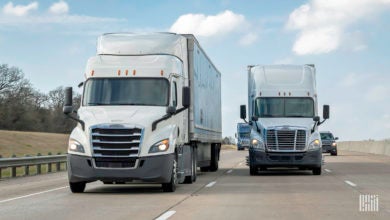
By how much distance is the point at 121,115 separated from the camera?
1625cm

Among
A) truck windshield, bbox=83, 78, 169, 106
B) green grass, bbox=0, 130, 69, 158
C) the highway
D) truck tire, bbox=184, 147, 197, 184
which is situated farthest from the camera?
green grass, bbox=0, 130, 69, 158

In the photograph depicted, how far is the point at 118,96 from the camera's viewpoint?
17.0 m

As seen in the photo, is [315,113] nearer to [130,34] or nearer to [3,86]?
[130,34]

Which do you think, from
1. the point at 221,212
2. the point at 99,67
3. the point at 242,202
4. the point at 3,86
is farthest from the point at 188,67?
the point at 3,86

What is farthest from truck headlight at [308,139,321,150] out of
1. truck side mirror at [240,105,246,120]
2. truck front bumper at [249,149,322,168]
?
truck side mirror at [240,105,246,120]

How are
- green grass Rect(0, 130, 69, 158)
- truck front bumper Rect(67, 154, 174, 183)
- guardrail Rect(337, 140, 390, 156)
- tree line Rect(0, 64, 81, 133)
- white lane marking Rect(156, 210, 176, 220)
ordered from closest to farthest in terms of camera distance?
white lane marking Rect(156, 210, 176, 220) → truck front bumper Rect(67, 154, 174, 183) → guardrail Rect(337, 140, 390, 156) → green grass Rect(0, 130, 69, 158) → tree line Rect(0, 64, 81, 133)

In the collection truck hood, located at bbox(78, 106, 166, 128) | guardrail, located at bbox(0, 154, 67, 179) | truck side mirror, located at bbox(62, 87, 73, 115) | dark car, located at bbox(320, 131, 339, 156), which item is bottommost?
guardrail, located at bbox(0, 154, 67, 179)

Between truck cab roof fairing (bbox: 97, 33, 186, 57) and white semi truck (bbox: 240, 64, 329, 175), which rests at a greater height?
truck cab roof fairing (bbox: 97, 33, 186, 57)

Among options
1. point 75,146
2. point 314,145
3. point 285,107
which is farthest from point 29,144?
point 75,146

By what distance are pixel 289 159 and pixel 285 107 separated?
6.62ft

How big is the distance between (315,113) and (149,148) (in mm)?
10282

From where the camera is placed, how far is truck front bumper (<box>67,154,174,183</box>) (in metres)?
16.0

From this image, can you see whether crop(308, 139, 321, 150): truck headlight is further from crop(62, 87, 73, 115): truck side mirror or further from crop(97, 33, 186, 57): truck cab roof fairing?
crop(62, 87, 73, 115): truck side mirror

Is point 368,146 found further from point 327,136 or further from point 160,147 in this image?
point 160,147
